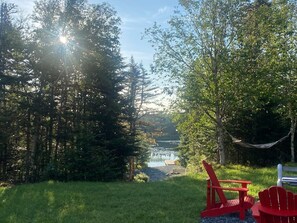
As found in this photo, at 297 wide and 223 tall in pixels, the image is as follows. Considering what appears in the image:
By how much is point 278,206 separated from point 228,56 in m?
9.86

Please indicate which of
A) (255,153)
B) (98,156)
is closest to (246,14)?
(255,153)

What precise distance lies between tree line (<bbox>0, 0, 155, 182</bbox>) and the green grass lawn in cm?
428

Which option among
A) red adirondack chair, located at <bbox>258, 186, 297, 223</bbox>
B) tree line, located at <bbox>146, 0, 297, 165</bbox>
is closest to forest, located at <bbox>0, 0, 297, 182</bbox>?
tree line, located at <bbox>146, 0, 297, 165</bbox>

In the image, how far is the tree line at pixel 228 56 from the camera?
40.0 ft

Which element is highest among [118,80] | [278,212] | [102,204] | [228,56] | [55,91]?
[228,56]

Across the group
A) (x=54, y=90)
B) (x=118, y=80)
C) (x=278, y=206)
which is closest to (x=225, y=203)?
(x=278, y=206)

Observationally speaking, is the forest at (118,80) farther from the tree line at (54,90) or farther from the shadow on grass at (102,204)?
the shadow on grass at (102,204)

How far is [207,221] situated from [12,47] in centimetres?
1146

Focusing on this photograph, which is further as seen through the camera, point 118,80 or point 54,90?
point 118,80

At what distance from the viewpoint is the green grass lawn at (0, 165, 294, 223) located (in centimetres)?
527

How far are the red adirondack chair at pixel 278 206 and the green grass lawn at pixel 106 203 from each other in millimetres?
1999

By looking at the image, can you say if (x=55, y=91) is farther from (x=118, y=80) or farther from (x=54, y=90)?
(x=118, y=80)

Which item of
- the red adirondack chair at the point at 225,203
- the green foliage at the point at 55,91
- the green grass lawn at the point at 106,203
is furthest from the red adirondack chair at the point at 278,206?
the green foliage at the point at 55,91

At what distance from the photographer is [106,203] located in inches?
252
